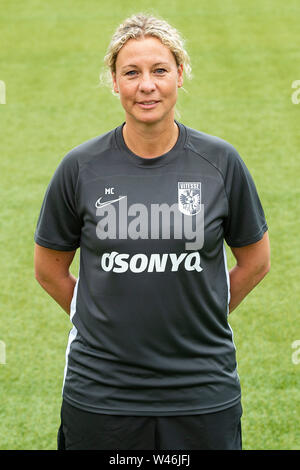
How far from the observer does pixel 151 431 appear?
2.43 m

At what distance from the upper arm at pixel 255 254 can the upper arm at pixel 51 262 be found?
1.88ft

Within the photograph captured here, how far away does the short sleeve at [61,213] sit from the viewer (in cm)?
249

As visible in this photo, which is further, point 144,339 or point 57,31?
point 57,31

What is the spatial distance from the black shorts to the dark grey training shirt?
0.09ft

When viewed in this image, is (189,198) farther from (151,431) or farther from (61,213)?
(151,431)

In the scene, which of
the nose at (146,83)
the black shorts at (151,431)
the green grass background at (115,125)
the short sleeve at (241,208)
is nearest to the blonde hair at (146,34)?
the nose at (146,83)

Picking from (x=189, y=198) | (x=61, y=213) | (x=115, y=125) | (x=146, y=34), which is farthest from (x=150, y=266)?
(x=115, y=125)

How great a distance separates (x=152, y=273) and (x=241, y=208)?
38cm

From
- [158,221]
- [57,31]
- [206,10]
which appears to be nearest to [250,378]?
[158,221]

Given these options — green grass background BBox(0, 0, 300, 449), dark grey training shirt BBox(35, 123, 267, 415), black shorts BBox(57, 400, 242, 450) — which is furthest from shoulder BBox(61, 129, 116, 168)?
green grass background BBox(0, 0, 300, 449)

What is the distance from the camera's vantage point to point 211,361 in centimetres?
246

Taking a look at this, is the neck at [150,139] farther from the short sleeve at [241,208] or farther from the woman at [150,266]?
the short sleeve at [241,208]
